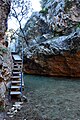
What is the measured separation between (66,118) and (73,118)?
0.22 m

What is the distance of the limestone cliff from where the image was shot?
1549 centimetres

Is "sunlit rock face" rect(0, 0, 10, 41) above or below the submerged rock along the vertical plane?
above

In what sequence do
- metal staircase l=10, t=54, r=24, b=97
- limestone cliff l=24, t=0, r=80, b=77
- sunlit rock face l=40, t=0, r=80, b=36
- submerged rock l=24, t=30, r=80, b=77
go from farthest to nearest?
sunlit rock face l=40, t=0, r=80, b=36, limestone cliff l=24, t=0, r=80, b=77, submerged rock l=24, t=30, r=80, b=77, metal staircase l=10, t=54, r=24, b=97

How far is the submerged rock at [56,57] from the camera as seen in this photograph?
15203 millimetres

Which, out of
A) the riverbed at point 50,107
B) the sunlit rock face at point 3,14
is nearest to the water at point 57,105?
the riverbed at point 50,107

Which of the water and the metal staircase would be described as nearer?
the water

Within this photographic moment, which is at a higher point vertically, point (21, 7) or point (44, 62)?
point (21, 7)

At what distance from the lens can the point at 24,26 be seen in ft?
79.7

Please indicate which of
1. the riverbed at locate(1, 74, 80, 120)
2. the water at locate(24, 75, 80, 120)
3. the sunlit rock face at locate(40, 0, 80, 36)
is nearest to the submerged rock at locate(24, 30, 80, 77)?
the sunlit rock face at locate(40, 0, 80, 36)

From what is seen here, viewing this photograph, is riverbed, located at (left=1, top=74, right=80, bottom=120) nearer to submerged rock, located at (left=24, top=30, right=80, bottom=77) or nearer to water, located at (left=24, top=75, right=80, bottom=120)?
water, located at (left=24, top=75, right=80, bottom=120)

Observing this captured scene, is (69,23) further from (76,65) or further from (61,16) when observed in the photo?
(76,65)

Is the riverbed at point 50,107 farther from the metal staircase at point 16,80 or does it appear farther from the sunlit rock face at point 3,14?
the sunlit rock face at point 3,14

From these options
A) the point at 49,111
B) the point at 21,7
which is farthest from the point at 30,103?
the point at 21,7

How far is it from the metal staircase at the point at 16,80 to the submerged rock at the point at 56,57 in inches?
215
